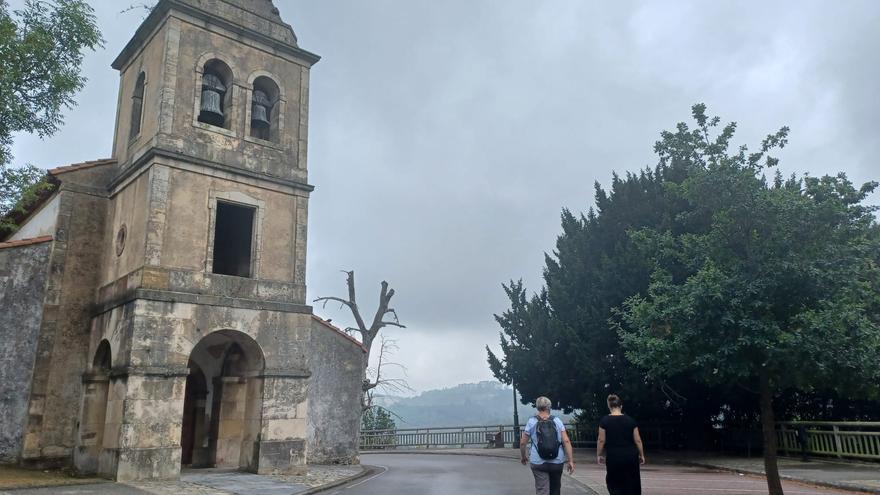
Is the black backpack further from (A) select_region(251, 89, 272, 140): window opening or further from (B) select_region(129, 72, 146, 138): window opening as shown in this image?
(B) select_region(129, 72, 146, 138): window opening

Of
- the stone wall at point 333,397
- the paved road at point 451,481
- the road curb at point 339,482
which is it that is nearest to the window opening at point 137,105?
the stone wall at point 333,397

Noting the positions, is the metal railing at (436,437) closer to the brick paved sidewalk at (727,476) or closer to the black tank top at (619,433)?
the brick paved sidewalk at (727,476)

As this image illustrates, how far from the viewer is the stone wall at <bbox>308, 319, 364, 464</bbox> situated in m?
19.4

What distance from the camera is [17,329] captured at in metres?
15.6

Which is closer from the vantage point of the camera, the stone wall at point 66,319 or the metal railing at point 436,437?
the stone wall at point 66,319

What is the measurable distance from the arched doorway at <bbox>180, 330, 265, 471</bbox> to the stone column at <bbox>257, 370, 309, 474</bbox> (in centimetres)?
18

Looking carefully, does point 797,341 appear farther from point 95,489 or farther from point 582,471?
point 95,489

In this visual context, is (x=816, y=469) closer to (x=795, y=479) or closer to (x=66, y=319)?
(x=795, y=479)

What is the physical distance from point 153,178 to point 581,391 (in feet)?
49.5

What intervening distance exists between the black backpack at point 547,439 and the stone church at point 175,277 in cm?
889

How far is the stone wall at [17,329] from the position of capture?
15.3 m

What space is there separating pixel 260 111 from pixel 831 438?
710 inches

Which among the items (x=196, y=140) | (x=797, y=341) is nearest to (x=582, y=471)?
(x=797, y=341)

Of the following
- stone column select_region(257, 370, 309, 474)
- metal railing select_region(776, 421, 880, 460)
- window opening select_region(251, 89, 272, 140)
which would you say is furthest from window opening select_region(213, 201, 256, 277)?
metal railing select_region(776, 421, 880, 460)
